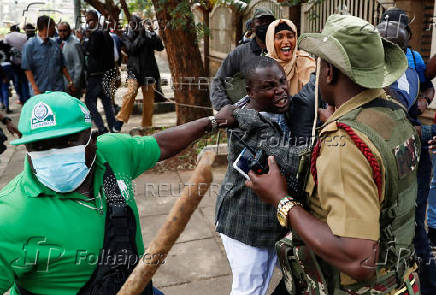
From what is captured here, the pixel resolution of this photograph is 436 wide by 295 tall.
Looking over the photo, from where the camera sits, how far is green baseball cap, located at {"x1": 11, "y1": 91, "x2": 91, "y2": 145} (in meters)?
1.67

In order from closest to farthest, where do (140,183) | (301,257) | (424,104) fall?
(301,257) < (424,104) < (140,183)

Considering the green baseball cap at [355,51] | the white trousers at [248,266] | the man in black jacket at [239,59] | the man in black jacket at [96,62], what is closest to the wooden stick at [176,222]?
the green baseball cap at [355,51]

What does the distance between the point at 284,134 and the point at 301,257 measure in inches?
31.8

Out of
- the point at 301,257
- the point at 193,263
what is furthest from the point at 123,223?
the point at 193,263

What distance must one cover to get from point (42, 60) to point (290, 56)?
5386 mm

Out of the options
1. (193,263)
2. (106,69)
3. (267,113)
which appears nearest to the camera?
(267,113)

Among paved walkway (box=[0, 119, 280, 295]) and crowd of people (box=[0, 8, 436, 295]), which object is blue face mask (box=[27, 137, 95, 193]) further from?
paved walkway (box=[0, 119, 280, 295])

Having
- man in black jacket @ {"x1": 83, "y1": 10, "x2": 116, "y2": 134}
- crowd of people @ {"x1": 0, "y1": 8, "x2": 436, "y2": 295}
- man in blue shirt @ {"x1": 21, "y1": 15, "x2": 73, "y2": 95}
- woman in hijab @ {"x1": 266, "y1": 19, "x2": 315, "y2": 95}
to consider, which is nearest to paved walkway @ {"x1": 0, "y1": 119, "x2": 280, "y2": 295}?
crowd of people @ {"x1": 0, "y1": 8, "x2": 436, "y2": 295}

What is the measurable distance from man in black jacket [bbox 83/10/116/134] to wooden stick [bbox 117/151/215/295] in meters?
6.53

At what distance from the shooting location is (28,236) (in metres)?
1.66

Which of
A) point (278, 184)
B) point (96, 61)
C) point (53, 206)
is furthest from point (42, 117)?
point (96, 61)

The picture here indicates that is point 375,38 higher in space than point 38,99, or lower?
higher

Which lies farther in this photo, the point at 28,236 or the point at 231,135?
the point at 231,135

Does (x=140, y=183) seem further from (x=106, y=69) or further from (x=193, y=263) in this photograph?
(x=106, y=69)
